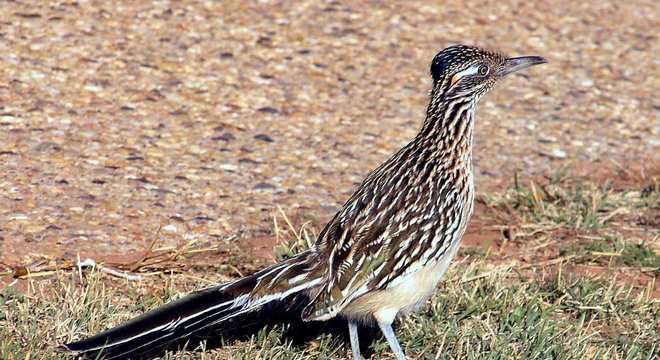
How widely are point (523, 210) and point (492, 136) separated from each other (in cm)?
130

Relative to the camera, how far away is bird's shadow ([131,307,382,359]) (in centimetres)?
596

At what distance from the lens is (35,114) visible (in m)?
8.24

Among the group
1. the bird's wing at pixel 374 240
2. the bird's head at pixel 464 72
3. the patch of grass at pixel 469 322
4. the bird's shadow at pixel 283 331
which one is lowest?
the bird's shadow at pixel 283 331

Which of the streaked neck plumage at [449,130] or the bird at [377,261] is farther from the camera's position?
the streaked neck plumage at [449,130]

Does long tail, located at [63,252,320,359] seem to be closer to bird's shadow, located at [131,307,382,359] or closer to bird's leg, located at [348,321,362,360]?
bird's shadow, located at [131,307,382,359]

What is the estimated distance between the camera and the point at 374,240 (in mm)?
5711

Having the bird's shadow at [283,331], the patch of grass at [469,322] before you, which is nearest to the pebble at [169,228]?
the patch of grass at [469,322]

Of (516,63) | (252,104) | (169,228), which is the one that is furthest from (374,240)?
(252,104)

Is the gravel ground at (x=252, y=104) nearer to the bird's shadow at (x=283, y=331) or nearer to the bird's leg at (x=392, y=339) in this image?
the bird's shadow at (x=283, y=331)

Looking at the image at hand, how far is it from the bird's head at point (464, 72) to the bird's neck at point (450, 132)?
0.17 ft

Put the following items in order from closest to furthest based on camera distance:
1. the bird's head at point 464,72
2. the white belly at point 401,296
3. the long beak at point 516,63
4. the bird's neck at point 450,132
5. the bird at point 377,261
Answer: the bird at point 377,261 → the white belly at point 401,296 → the bird's neck at point 450,132 → the bird's head at point 464,72 → the long beak at point 516,63

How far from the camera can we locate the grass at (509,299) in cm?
584

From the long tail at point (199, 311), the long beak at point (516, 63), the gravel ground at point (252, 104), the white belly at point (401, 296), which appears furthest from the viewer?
the gravel ground at point (252, 104)

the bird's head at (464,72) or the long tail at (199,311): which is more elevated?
the bird's head at (464,72)
